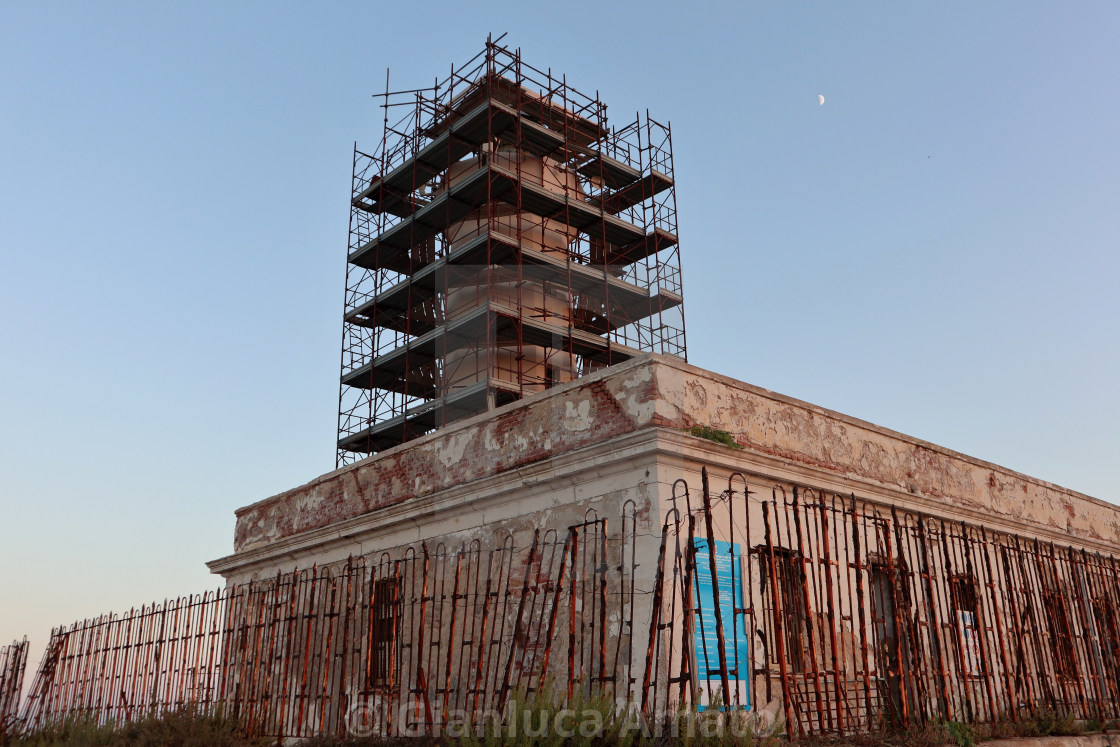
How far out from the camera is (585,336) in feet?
96.9

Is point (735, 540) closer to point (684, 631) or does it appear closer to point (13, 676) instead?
point (684, 631)

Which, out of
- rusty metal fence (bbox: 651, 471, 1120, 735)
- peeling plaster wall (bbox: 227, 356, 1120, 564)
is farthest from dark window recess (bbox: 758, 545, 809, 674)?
peeling plaster wall (bbox: 227, 356, 1120, 564)

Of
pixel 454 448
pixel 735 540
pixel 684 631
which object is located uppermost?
pixel 454 448

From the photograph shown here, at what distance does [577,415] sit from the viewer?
38.3 ft

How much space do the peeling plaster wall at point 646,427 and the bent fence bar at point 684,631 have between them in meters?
0.64

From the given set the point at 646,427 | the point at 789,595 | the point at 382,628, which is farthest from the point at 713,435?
the point at 382,628

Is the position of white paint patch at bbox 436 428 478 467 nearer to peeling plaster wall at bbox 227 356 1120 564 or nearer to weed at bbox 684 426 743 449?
peeling plaster wall at bbox 227 356 1120 564

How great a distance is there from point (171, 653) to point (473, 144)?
836 inches

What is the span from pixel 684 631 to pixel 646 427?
2.88 m

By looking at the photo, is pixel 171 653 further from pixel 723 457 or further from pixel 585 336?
pixel 585 336

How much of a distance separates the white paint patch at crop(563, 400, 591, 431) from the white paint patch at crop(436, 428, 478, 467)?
5.81 ft

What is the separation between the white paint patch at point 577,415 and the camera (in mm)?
11555

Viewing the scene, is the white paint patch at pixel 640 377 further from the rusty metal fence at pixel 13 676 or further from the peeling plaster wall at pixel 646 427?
the rusty metal fence at pixel 13 676

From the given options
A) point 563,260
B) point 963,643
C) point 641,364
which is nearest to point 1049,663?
point 963,643
